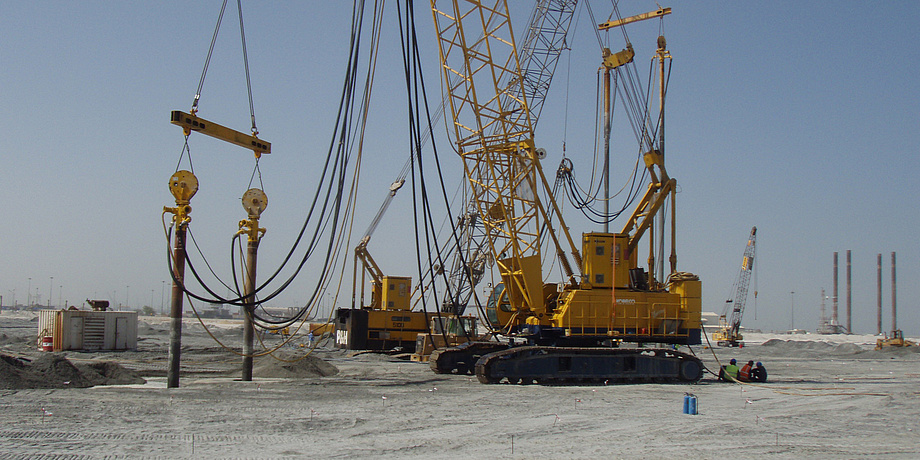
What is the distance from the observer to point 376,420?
1332 cm

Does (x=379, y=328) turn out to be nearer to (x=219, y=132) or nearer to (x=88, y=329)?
(x=88, y=329)

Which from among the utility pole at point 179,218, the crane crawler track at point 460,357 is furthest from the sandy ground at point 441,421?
the crane crawler track at point 460,357

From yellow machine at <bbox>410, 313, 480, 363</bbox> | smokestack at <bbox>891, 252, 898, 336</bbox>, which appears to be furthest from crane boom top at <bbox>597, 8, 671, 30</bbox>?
smokestack at <bbox>891, 252, 898, 336</bbox>

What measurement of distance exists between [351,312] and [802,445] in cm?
2686

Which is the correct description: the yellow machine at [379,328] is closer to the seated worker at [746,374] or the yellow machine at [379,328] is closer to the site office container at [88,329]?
the site office container at [88,329]

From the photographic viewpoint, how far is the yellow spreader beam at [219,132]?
1720cm

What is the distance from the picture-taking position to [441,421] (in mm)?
13453

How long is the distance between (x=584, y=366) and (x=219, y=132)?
41.4 feet

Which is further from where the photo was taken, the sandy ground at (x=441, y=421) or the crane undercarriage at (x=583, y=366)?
the crane undercarriage at (x=583, y=366)

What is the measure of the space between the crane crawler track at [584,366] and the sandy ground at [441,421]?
0.98 m

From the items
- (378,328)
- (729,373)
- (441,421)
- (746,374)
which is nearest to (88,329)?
(378,328)

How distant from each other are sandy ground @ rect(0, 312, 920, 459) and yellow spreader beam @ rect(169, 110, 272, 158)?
6.17m

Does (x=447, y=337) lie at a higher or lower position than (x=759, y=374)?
higher

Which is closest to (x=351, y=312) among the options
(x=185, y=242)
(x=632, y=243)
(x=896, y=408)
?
(x=632, y=243)
